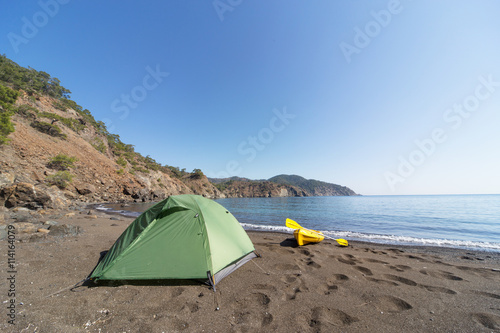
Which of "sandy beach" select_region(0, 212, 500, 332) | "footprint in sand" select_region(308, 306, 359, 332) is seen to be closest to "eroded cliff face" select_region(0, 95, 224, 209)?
"sandy beach" select_region(0, 212, 500, 332)

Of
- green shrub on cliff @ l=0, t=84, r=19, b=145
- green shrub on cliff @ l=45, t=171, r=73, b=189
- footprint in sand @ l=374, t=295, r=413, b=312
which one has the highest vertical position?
green shrub on cliff @ l=0, t=84, r=19, b=145

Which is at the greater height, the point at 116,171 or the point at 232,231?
the point at 116,171

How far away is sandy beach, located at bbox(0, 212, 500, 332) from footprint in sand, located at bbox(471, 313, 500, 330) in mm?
17

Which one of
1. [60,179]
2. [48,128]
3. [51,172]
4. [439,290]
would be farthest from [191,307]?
[48,128]

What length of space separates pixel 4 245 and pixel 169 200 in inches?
225

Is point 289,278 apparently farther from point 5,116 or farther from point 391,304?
point 5,116

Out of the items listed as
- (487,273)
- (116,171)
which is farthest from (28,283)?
(116,171)

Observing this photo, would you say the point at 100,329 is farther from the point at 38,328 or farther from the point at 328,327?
the point at 328,327

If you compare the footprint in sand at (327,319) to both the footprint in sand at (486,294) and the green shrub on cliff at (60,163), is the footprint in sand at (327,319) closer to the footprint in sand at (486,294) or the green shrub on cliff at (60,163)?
the footprint in sand at (486,294)

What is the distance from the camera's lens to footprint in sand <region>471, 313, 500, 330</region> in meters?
3.04

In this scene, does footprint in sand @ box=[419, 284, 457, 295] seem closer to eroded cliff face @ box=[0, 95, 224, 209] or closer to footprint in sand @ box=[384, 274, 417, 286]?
footprint in sand @ box=[384, 274, 417, 286]

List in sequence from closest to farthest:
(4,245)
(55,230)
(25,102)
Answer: (4,245)
(55,230)
(25,102)

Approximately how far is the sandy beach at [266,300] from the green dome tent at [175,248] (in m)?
0.27

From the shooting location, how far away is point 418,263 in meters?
6.34
